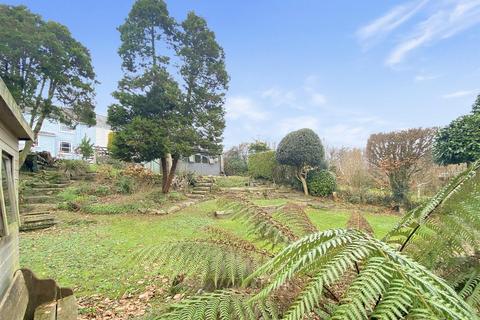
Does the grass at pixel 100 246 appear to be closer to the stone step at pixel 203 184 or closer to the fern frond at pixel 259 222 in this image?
the fern frond at pixel 259 222

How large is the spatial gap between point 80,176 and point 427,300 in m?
13.2

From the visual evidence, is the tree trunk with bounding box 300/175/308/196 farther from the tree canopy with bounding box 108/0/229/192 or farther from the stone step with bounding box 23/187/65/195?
the stone step with bounding box 23/187/65/195

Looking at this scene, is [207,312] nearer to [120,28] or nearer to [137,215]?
[137,215]

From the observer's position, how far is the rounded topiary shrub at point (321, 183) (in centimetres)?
1061

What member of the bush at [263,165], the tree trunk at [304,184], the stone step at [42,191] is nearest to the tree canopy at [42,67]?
the stone step at [42,191]

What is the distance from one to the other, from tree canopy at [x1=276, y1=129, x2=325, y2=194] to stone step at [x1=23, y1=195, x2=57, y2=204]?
843 cm

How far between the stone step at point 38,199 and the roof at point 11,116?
760 cm

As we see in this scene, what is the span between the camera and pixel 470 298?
1.04 meters

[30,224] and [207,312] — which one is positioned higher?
[207,312]

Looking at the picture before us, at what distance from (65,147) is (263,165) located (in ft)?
46.8

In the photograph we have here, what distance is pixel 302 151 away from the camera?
1095 cm

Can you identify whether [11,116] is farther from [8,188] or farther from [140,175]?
[140,175]

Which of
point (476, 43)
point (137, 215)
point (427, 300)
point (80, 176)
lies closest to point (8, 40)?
point (80, 176)

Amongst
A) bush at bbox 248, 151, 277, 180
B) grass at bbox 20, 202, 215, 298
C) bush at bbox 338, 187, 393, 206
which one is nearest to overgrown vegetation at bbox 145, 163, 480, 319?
grass at bbox 20, 202, 215, 298
